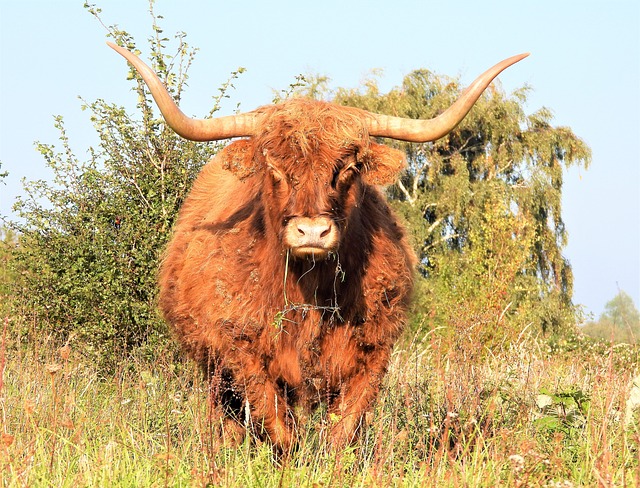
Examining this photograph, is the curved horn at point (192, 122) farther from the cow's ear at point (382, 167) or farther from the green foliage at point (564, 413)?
the green foliage at point (564, 413)

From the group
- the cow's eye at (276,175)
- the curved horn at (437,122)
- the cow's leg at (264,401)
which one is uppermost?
the curved horn at (437,122)

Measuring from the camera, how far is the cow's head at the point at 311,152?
482cm

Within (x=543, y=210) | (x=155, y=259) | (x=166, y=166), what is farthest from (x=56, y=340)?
(x=543, y=210)

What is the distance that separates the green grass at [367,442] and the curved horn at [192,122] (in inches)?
62.6

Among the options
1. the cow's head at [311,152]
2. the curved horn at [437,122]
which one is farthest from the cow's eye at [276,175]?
the curved horn at [437,122]

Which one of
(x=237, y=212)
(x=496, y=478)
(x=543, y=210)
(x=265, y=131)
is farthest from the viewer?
(x=543, y=210)

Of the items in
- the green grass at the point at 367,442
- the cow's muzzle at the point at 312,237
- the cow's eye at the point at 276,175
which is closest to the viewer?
the green grass at the point at 367,442

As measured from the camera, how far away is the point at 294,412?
559 cm

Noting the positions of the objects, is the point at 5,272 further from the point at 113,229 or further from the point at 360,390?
the point at 360,390

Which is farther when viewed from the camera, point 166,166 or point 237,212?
point 166,166

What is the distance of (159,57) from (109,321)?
2424 mm

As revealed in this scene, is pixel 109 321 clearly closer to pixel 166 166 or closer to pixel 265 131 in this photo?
pixel 166 166

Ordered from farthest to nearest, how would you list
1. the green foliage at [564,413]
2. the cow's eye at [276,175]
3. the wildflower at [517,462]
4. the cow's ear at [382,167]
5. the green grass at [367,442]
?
the cow's ear at [382,167] < the cow's eye at [276,175] < the green foliage at [564,413] < the green grass at [367,442] < the wildflower at [517,462]

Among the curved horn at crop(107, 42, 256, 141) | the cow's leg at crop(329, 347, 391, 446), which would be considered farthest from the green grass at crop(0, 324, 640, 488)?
the curved horn at crop(107, 42, 256, 141)
